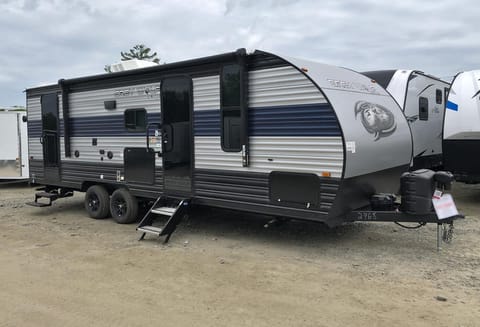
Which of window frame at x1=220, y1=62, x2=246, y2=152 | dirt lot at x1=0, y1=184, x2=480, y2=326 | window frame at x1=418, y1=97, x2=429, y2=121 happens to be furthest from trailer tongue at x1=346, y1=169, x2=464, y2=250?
window frame at x1=418, y1=97, x2=429, y2=121

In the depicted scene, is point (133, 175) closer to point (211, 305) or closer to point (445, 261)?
point (211, 305)

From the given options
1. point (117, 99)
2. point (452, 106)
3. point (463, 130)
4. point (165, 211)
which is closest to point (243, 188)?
point (165, 211)

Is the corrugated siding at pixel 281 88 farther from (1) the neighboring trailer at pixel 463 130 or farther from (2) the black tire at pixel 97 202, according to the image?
(1) the neighboring trailer at pixel 463 130

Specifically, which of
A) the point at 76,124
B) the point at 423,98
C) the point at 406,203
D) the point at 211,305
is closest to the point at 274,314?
the point at 211,305

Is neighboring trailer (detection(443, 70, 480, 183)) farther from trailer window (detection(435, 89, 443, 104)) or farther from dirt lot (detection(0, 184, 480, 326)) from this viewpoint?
trailer window (detection(435, 89, 443, 104))

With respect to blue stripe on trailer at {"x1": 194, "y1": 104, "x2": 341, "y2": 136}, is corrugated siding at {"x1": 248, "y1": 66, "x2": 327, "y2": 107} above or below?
above

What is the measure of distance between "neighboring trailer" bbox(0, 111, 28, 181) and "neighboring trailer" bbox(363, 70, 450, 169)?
10.6m

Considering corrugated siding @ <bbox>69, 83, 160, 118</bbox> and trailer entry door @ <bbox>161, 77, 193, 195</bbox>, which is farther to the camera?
corrugated siding @ <bbox>69, 83, 160, 118</bbox>

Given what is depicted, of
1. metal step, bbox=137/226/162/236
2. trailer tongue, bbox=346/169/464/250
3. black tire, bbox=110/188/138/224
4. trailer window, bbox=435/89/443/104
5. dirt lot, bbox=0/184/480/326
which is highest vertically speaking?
trailer window, bbox=435/89/443/104

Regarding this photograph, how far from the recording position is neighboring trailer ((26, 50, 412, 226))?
5680 mm

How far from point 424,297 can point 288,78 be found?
3.05 meters

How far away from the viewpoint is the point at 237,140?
6.45 m

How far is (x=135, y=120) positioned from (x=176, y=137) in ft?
3.16

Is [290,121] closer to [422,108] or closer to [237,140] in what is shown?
[237,140]
